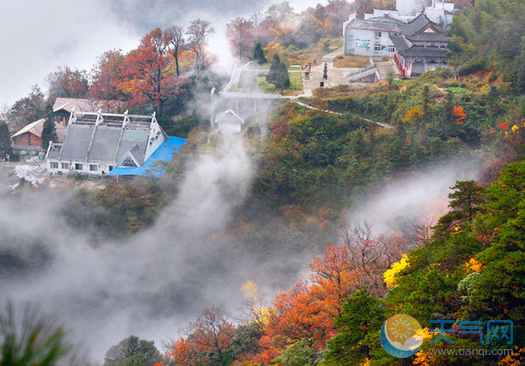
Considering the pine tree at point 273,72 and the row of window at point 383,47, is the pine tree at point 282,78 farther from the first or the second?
the row of window at point 383,47

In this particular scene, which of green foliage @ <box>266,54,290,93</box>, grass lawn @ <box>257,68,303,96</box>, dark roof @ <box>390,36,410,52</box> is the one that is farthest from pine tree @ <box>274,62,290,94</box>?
dark roof @ <box>390,36,410,52</box>

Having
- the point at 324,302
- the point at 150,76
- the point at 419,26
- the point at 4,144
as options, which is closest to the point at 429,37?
the point at 419,26

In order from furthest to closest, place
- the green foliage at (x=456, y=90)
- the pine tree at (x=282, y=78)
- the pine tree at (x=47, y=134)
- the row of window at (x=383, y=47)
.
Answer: the row of window at (x=383, y=47)
the pine tree at (x=282, y=78)
the pine tree at (x=47, y=134)
the green foliage at (x=456, y=90)

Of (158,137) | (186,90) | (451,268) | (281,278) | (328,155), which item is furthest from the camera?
(186,90)

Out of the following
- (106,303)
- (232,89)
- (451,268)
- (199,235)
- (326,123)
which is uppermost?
(232,89)

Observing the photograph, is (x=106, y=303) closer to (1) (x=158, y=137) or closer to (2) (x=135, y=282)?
(2) (x=135, y=282)

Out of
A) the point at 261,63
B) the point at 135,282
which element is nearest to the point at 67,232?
the point at 135,282

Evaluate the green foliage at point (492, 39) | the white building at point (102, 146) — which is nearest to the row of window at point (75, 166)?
the white building at point (102, 146)

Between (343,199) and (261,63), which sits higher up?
(261,63)
